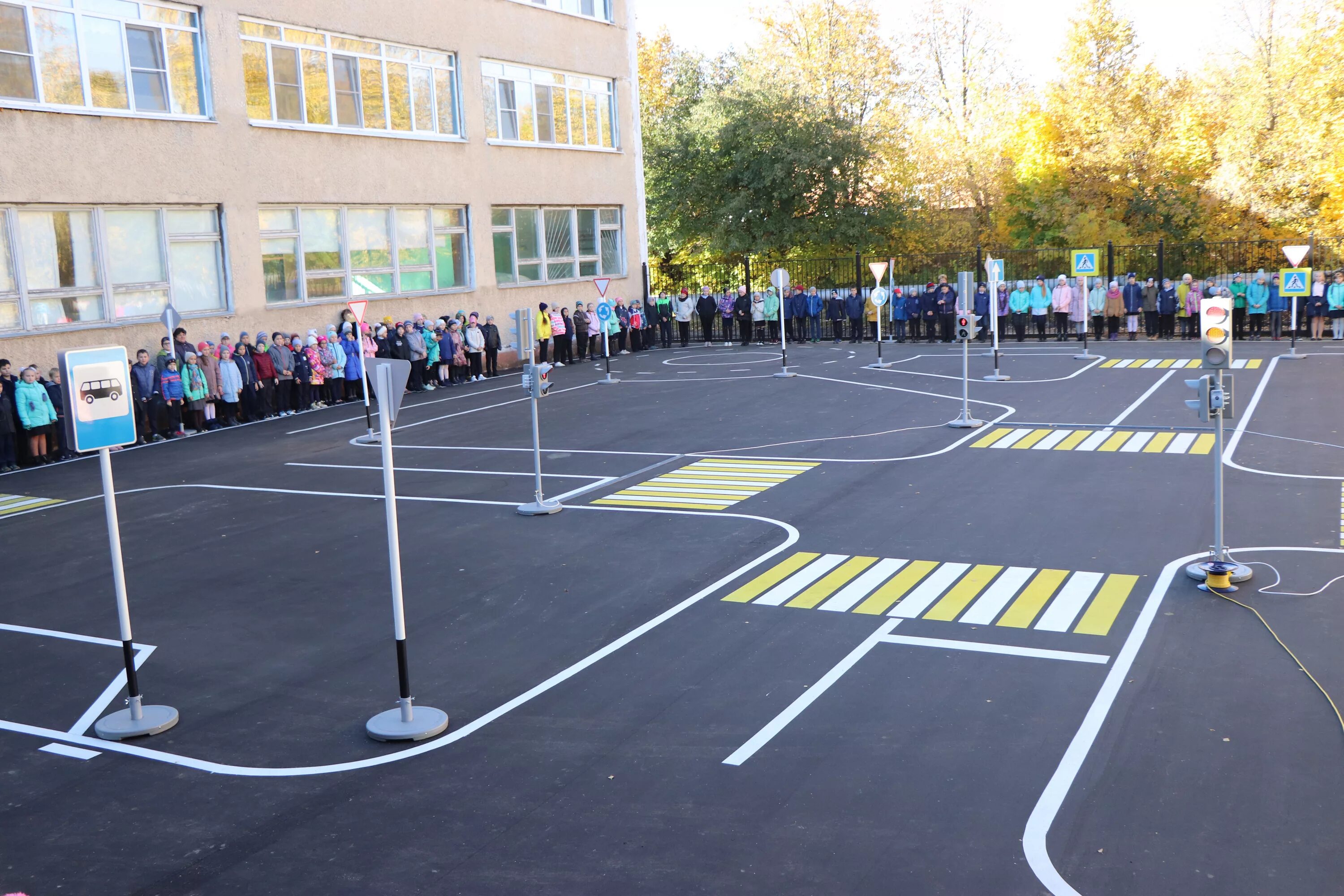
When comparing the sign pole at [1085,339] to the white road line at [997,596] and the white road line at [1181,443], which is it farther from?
the white road line at [997,596]

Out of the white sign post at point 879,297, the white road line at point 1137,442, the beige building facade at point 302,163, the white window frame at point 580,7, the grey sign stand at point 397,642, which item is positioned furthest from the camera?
the white window frame at point 580,7

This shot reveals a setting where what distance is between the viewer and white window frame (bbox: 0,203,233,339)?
908 inches

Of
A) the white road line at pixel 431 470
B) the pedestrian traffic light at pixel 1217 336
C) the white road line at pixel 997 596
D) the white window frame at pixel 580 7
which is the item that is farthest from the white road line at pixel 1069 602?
the white window frame at pixel 580 7

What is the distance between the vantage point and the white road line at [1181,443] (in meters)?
18.2

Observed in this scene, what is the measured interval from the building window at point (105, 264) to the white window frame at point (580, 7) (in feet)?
49.2

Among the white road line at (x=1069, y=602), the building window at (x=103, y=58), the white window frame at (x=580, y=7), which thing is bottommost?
the white road line at (x=1069, y=602)

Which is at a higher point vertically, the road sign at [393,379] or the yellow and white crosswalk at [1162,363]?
the road sign at [393,379]

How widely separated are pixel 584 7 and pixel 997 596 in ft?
111

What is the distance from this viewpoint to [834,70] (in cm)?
5241

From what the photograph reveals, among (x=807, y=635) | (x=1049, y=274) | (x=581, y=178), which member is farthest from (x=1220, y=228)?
(x=807, y=635)

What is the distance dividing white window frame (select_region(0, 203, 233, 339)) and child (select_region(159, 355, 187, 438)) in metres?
1.71

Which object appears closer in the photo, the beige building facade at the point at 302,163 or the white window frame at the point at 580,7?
the beige building facade at the point at 302,163

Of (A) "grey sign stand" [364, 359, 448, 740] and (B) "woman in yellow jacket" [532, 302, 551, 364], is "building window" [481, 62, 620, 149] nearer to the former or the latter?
(B) "woman in yellow jacket" [532, 302, 551, 364]

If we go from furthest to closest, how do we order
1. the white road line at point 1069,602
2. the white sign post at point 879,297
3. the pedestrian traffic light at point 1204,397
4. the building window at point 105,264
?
the white sign post at point 879,297, the building window at point 105,264, the pedestrian traffic light at point 1204,397, the white road line at point 1069,602
